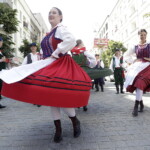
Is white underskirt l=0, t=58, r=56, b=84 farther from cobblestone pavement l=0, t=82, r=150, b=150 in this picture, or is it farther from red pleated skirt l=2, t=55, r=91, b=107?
cobblestone pavement l=0, t=82, r=150, b=150

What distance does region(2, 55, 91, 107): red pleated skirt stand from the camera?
2486mm

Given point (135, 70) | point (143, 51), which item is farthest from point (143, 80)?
point (143, 51)

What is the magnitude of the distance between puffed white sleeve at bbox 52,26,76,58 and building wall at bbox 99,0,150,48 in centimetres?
2553

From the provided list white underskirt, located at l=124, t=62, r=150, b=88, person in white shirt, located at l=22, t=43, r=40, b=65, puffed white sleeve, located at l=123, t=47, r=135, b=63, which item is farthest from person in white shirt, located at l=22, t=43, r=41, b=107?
white underskirt, located at l=124, t=62, r=150, b=88

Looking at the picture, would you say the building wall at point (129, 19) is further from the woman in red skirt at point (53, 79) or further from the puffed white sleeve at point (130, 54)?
the woman in red skirt at point (53, 79)

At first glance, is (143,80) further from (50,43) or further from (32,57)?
(32,57)

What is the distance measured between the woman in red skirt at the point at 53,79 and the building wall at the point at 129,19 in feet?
83.9

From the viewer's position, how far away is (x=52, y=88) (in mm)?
2510

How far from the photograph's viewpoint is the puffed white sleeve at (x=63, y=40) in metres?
2.79

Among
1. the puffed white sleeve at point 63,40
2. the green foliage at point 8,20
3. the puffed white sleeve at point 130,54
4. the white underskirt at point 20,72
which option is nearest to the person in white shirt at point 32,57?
the puffed white sleeve at point 130,54

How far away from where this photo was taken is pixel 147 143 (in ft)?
9.03

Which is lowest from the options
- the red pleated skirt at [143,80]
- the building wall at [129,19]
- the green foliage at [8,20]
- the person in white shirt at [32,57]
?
the red pleated skirt at [143,80]

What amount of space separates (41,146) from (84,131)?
86cm

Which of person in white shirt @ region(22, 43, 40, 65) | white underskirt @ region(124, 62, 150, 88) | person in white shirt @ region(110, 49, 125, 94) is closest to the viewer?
white underskirt @ region(124, 62, 150, 88)
